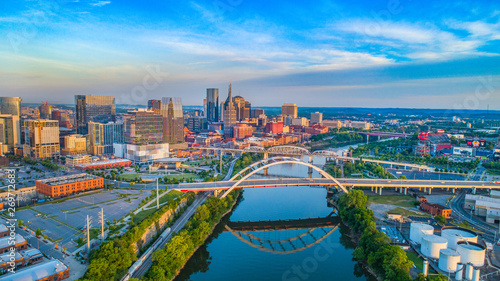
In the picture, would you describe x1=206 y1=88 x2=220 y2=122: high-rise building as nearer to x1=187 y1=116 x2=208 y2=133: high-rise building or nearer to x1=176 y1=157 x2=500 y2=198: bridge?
x1=187 y1=116 x2=208 y2=133: high-rise building

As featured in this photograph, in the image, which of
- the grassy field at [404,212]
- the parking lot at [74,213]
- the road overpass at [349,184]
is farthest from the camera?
the road overpass at [349,184]

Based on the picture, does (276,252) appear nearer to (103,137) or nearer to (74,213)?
(74,213)

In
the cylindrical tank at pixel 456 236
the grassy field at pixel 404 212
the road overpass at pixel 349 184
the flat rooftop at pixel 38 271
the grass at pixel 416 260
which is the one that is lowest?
the grass at pixel 416 260

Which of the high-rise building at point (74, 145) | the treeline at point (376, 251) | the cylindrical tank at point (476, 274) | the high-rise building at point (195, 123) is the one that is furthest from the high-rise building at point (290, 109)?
the cylindrical tank at point (476, 274)

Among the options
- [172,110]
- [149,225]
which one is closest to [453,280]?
[149,225]

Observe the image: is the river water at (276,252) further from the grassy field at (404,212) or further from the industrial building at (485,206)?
the industrial building at (485,206)

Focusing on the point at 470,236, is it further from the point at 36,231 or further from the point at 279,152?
the point at 279,152

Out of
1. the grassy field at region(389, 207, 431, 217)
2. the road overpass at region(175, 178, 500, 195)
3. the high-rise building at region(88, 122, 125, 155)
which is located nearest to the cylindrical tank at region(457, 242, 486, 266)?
the grassy field at region(389, 207, 431, 217)
